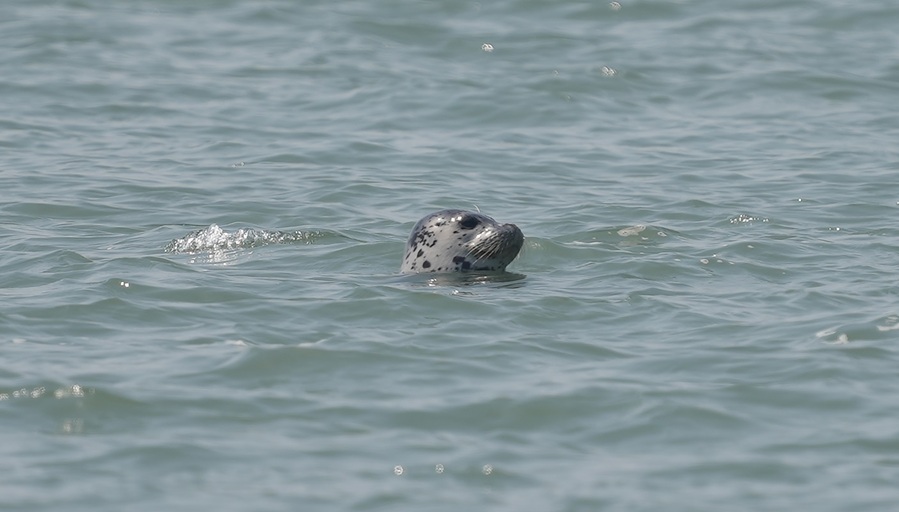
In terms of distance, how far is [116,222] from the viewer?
49.8ft

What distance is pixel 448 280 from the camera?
1271cm

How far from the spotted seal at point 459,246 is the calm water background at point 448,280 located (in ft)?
0.96

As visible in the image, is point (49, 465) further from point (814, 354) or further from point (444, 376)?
point (814, 354)

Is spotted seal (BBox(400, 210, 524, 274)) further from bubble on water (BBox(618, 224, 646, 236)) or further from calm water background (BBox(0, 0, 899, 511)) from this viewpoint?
bubble on water (BBox(618, 224, 646, 236))

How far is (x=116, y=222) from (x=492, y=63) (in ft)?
27.3

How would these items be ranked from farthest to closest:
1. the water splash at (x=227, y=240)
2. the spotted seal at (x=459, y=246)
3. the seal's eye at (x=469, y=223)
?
the water splash at (x=227, y=240) < the seal's eye at (x=469, y=223) < the spotted seal at (x=459, y=246)

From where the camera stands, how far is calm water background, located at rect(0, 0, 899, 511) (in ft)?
27.8

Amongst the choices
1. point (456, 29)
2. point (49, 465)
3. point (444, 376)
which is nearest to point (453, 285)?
point (444, 376)

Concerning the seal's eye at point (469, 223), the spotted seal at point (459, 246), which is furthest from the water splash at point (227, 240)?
the seal's eye at point (469, 223)

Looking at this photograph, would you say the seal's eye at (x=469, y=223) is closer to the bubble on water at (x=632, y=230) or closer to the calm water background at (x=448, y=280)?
the calm water background at (x=448, y=280)

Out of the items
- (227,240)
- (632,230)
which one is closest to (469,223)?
(632,230)

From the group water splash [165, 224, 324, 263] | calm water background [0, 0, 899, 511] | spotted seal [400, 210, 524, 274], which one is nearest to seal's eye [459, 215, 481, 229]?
spotted seal [400, 210, 524, 274]

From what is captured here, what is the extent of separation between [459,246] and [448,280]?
0.45 metres

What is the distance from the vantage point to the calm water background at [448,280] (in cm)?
846
